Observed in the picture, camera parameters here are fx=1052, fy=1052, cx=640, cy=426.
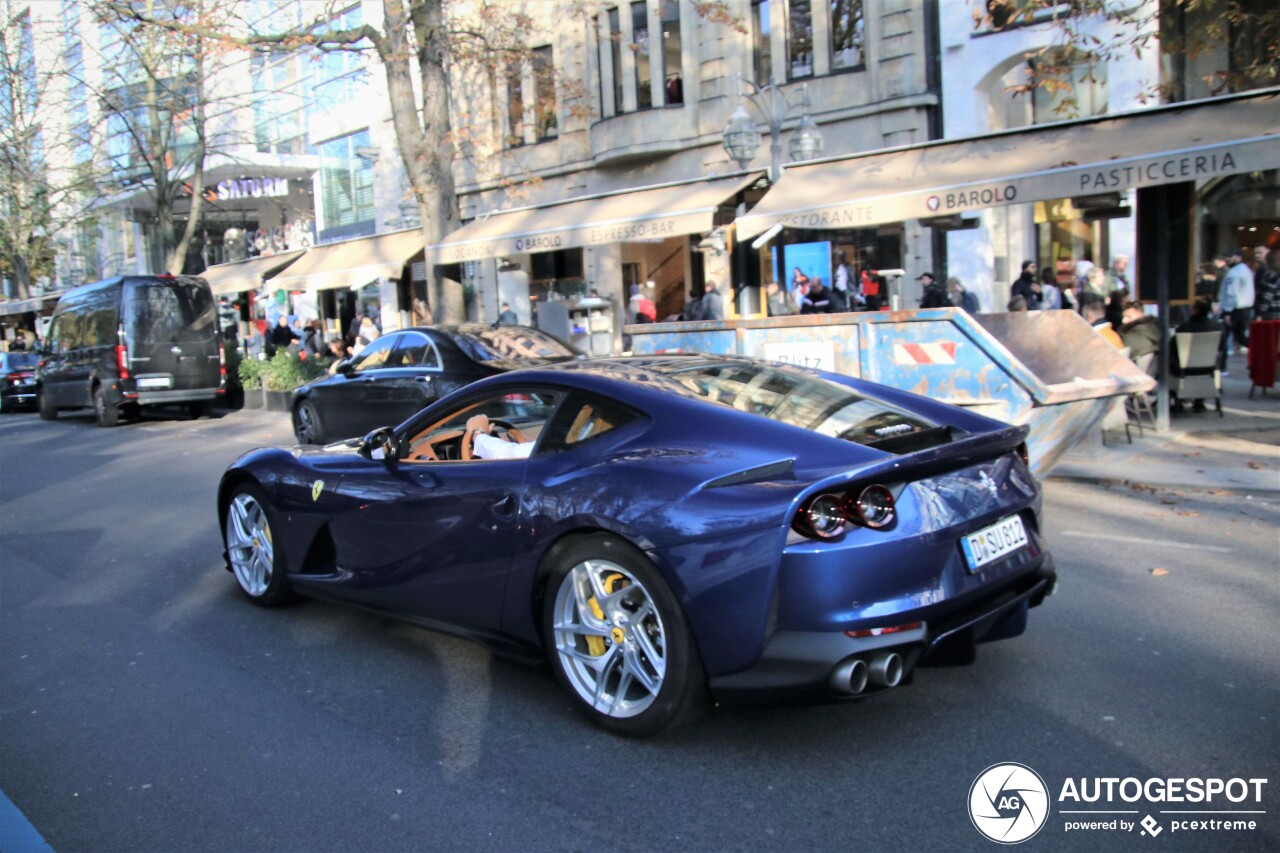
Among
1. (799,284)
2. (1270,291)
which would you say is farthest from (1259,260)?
(799,284)

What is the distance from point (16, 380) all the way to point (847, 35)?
63.0ft

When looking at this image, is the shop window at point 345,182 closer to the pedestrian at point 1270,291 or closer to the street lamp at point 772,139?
the street lamp at point 772,139

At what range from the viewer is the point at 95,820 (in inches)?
135

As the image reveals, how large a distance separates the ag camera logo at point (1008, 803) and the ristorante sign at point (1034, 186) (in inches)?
327

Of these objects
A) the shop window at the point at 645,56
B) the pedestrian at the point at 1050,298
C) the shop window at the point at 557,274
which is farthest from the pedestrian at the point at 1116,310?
the shop window at the point at 557,274

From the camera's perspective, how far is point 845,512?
3424 millimetres

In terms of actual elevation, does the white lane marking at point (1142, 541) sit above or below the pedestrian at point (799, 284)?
below

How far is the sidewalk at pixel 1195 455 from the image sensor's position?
8.83 meters

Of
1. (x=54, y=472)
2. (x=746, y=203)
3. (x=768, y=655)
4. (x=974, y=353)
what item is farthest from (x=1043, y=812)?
(x=746, y=203)

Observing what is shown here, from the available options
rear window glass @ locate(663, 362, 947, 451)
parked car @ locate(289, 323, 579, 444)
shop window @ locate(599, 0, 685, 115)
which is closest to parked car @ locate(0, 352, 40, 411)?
parked car @ locate(289, 323, 579, 444)

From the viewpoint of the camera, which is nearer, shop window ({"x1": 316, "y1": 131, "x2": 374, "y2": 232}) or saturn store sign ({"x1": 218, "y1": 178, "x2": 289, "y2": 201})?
shop window ({"x1": 316, "y1": 131, "x2": 374, "y2": 232})

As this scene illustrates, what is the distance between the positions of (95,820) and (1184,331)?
12.1 metres

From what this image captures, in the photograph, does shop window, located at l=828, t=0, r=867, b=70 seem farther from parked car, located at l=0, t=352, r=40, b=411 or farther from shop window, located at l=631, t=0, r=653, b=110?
parked car, located at l=0, t=352, r=40, b=411

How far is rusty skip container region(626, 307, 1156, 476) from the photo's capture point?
8008 millimetres
